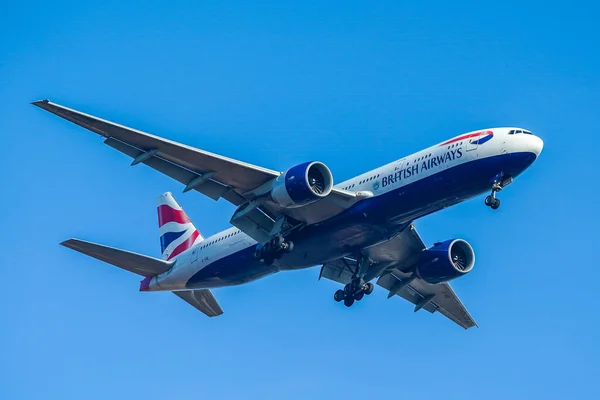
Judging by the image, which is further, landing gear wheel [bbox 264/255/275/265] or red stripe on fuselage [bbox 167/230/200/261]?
red stripe on fuselage [bbox 167/230/200/261]

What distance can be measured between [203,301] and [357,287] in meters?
8.88

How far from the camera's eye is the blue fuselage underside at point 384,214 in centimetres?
3919

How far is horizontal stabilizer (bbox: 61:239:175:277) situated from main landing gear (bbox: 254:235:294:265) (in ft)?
23.5

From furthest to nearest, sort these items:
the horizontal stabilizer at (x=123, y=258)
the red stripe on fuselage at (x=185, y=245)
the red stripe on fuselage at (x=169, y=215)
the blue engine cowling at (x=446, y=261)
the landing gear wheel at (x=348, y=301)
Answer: the red stripe on fuselage at (x=169, y=215), the red stripe on fuselage at (x=185, y=245), the landing gear wheel at (x=348, y=301), the blue engine cowling at (x=446, y=261), the horizontal stabilizer at (x=123, y=258)

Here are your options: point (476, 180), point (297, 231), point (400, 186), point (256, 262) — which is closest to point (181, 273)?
point (256, 262)

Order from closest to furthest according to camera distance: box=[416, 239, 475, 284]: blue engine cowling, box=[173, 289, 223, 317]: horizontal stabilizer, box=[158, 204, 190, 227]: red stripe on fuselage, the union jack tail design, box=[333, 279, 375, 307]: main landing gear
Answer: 1. box=[416, 239, 475, 284]: blue engine cowling
2. box=[333, 279, 375, 307]: main landing gear
3. box=[173, 289, 223, 317]: horizontal stabilizer
4. the union jack tail design
5. box=[158, 204, 190, 227]: red stripe on fuselage

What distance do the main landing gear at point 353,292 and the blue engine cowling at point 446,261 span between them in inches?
105

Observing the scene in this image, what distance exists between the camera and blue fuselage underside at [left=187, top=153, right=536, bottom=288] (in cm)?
3919

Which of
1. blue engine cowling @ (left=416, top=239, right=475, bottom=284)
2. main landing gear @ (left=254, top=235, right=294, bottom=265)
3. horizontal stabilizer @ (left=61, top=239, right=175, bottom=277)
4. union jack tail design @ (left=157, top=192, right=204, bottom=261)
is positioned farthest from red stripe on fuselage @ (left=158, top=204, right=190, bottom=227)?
blue engine cowling @ (left=416, top=239, right=475, bottom=284)

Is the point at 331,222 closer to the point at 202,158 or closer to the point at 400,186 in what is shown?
the point at 400,186

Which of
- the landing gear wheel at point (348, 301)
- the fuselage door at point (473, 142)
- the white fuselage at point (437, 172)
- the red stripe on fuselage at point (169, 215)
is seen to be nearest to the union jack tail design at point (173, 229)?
the red stripe on fuselage at point (169, 215)

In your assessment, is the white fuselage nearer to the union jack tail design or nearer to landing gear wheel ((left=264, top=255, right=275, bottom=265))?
landing gear wheel ((left=264, top=255, right=275, bottom=265))

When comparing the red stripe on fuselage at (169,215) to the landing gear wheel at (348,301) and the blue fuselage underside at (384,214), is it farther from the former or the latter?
the landing gear wheel at (348,301)

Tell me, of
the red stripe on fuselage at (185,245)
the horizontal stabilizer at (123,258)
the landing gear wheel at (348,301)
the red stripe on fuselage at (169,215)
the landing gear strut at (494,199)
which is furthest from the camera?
the red stripe on fuselage at (169,215)
